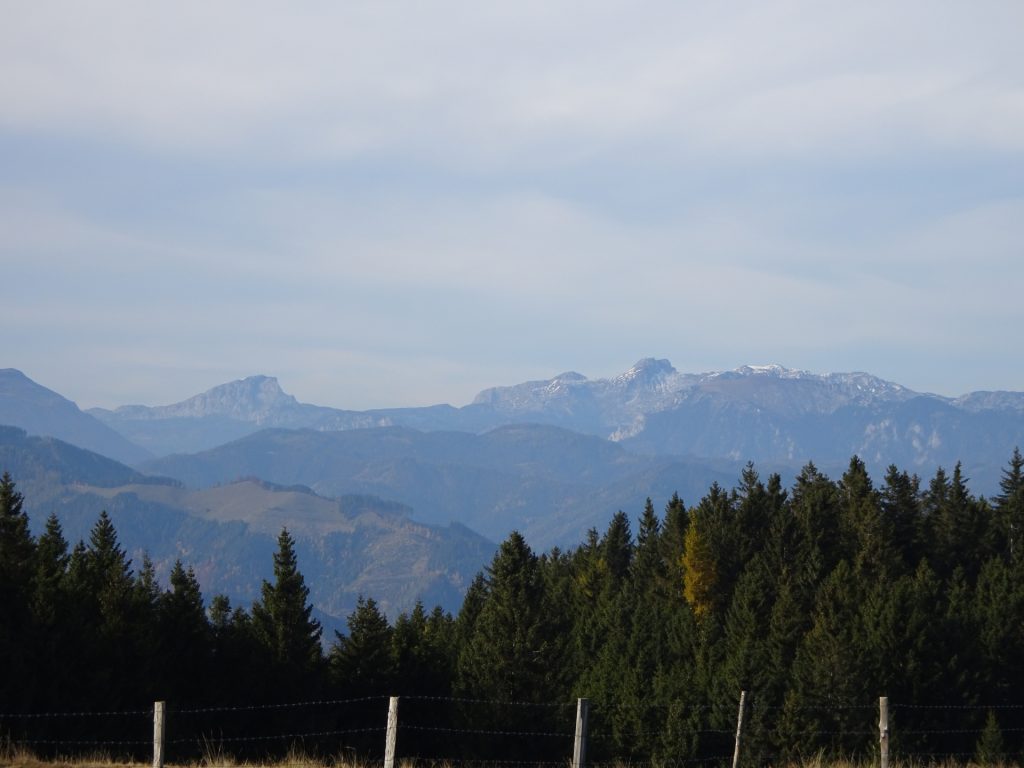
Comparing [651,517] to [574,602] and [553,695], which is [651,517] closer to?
[574,602]

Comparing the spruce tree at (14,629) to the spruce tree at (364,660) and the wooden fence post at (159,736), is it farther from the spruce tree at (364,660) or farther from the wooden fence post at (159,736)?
the wooden fence post at (159,736)

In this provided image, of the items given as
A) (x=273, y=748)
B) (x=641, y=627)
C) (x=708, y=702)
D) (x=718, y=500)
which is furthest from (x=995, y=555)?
(x=273, y=748)

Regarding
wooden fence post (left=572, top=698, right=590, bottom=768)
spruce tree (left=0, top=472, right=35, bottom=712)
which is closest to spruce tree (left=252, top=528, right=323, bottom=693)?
spruce tree (left=0, top=472, right=35, bottom=712)

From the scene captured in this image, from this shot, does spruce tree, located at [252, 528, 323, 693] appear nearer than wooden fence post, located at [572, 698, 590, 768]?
No

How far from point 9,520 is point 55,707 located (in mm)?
35425

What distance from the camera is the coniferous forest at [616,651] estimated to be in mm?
55219

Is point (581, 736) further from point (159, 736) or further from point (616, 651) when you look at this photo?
point (616, 651)

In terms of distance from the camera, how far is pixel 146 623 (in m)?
60.2

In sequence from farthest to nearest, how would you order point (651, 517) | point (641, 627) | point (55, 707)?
1. point (651, 517)
2. point (641, 627)
3. point (55, 707)

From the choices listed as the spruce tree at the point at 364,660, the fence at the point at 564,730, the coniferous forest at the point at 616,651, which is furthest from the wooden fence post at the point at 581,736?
the spruce tree at the point at 364,660

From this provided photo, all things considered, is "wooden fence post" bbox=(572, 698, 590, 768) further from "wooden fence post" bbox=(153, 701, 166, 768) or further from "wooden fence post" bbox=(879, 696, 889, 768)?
"wooden fence post" bbox=(153, 701, 166, 768)

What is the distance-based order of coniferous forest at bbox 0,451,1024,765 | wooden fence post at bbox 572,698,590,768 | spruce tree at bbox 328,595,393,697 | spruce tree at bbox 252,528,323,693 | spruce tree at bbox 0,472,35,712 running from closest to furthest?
1. wooden fence post at bbox 572,698,590,768
2. spruce tree at bbox 0,472,35,712
3. coniferous forest at bbox 0,451,1024,765
4. spruce tree at bbox 252,528,323,693
5. spruce tree at bbox 328,595,393,697

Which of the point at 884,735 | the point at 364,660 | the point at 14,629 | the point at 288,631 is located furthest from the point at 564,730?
the point at 884,735

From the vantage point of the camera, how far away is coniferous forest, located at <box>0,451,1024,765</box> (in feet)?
181
